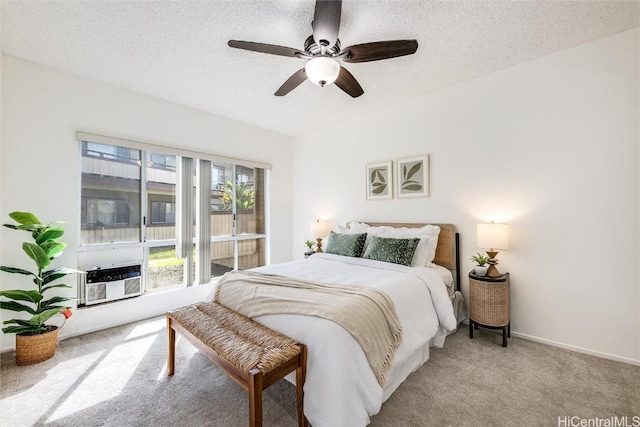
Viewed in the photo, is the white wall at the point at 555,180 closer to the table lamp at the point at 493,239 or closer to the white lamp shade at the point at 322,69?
the table lamp at the point at 493,239

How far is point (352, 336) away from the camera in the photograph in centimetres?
149

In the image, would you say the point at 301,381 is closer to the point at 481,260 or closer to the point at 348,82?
the point at 481,260

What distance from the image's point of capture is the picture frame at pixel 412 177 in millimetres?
3260

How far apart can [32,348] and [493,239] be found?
13.8 feet

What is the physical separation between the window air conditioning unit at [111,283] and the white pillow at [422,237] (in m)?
3.03

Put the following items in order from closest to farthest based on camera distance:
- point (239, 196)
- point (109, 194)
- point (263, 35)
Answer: point (263, 35) < point (109, 194) < point (239, 196)

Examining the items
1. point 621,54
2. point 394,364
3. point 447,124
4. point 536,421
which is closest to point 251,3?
point 447,124

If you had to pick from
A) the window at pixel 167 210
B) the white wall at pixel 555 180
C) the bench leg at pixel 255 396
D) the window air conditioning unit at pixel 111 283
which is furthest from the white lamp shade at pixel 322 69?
the window air conditioning unit at pixel 111 283

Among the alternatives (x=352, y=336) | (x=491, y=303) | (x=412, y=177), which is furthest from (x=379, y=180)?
(x=352, y=336)

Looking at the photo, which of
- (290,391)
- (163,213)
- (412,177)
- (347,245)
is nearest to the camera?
(290,391)

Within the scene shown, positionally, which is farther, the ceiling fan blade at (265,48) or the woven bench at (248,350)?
the ceiling fan blade at (265,48)

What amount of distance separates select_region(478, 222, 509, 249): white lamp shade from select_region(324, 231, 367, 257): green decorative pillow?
1260 millimetres

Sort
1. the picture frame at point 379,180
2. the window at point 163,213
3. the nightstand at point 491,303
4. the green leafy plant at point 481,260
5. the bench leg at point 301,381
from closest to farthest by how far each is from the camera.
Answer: the bench leg at point 301,381 < the nightstand at point 491,303 < the green leafy plant at point 481,260 < the window at point 163,213 < the picture frame at point 379,180

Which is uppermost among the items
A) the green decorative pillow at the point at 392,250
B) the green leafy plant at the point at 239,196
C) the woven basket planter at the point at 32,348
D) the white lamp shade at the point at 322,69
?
the white lamp shade at the point at 322,69
